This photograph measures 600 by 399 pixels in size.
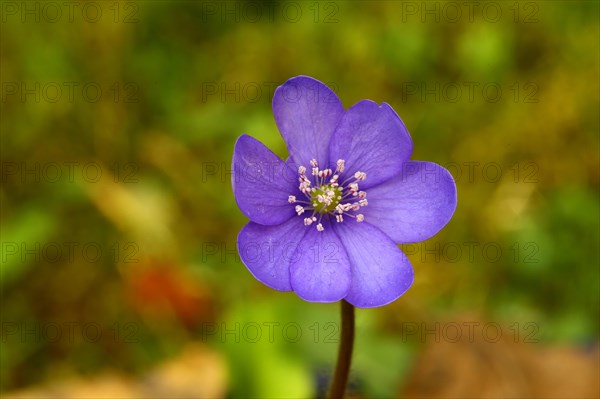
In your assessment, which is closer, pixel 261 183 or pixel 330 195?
pixel 261 183

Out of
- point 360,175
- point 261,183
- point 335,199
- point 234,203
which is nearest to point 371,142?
point 360,175

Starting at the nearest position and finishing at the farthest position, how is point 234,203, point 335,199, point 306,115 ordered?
point 306,115, point 335,199, point 234,203

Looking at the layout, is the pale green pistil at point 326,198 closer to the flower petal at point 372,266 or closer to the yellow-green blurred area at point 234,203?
the flower petal at point 372,266

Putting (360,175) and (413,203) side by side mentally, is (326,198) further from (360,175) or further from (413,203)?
(413,203)

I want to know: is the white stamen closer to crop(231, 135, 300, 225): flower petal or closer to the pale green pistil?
the pale green pistil

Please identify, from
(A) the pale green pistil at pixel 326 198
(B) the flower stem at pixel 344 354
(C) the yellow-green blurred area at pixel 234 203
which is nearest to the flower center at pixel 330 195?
(A) the pale green pistil at pixel 326 198

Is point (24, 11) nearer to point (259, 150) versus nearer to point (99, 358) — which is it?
point (99, 358)

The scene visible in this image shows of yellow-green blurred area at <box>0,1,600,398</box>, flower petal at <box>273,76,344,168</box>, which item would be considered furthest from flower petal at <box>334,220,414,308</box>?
yellow-green blurred area at <box>0,1,600,398</box>
